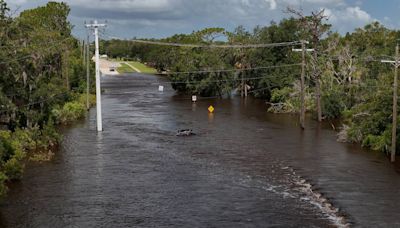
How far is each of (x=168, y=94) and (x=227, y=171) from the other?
58525mm

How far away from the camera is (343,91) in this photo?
60531 millimetres

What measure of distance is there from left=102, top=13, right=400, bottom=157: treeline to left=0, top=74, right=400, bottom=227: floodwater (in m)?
3.15

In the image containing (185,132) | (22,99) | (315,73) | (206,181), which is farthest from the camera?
(315,73)

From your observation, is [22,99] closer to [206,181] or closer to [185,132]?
[185,132]

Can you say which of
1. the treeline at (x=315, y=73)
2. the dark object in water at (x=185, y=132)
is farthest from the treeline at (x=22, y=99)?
the treeline at (x=315, y=73)

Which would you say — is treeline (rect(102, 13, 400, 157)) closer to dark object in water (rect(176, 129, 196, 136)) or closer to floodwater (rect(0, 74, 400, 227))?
floodwater (rect(0, 74, 400, 227))

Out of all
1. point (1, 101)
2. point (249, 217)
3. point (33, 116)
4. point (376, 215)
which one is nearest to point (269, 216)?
point (249, 217)

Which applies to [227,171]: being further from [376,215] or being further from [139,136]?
[139,136]

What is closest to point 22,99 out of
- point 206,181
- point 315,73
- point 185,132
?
point 185,132

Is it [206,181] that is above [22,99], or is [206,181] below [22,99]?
below

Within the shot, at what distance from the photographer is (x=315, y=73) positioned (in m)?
58.0

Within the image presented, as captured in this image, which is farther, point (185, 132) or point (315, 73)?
point (315, 73)

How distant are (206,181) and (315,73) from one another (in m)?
29.3

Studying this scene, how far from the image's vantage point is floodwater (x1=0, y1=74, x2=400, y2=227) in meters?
25.7
